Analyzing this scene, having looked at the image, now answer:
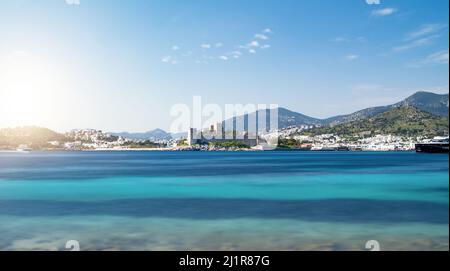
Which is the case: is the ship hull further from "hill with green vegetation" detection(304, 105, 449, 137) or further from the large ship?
"hill with green vegetation" detection(304, 105, 449, 137)

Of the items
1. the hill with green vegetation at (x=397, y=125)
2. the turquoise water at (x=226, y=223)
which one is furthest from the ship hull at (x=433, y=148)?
the turquoise water at (x=226, y=223)

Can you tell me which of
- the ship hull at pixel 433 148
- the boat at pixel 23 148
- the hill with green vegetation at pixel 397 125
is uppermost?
the hill with green vegetation at pixel 397 125

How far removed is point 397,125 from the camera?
8350 cm

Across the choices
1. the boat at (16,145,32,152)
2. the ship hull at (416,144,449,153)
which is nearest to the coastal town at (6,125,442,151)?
the boat at (16,145,32,152)

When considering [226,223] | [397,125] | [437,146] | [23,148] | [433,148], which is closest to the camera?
[226,223]

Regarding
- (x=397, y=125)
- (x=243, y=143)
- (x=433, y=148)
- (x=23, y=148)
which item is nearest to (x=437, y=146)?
(x=433, y=148)

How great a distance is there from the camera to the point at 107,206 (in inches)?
434

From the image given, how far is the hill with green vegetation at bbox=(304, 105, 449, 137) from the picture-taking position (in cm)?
7438

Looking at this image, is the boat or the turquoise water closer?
the turquoise water

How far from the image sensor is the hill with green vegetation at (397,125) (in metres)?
74.4

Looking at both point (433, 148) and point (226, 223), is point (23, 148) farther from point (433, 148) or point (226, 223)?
point (226, 223)

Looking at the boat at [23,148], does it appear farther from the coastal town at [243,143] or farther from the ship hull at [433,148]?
the ship hull at [433,148]
